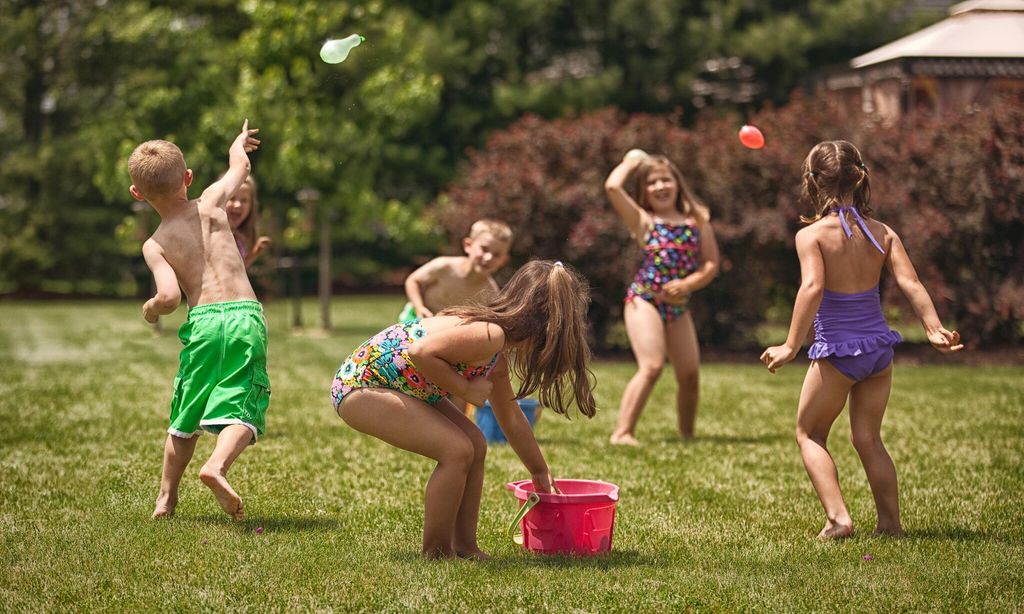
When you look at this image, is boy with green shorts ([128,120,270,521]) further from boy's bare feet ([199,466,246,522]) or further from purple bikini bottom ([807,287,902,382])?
purple bikini bottom ([807,287,902,382])

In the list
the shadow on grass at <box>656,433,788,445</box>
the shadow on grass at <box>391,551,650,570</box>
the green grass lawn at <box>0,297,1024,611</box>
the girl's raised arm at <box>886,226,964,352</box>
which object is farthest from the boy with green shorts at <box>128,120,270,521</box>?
the shadow on grass at <box>656,433,788,445</box>

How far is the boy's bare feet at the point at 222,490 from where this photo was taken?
15.8ft

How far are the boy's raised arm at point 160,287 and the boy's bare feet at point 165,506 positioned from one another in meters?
0.85

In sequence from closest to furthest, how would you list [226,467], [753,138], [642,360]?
1. [226,467]
2. [753,138]
3. [642,360]

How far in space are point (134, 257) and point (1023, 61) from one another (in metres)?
21.2

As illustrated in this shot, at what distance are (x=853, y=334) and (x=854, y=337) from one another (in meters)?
0.02

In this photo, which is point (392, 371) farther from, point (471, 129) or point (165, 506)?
point (471, 129)

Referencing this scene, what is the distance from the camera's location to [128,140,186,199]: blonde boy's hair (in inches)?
206

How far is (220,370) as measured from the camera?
5.21 meters

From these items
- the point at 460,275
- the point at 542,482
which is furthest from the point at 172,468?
the point at 460,275

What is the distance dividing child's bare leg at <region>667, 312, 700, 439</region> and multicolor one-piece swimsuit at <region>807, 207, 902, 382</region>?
9.37ft

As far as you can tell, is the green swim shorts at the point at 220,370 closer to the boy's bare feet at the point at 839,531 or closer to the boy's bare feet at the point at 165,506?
the boy's bare feet at the point at 165,506

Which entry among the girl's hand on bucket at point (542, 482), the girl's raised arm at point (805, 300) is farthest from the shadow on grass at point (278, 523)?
the girl's raised arm at point (805, 300)

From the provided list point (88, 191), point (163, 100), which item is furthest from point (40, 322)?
point (88, 191)
